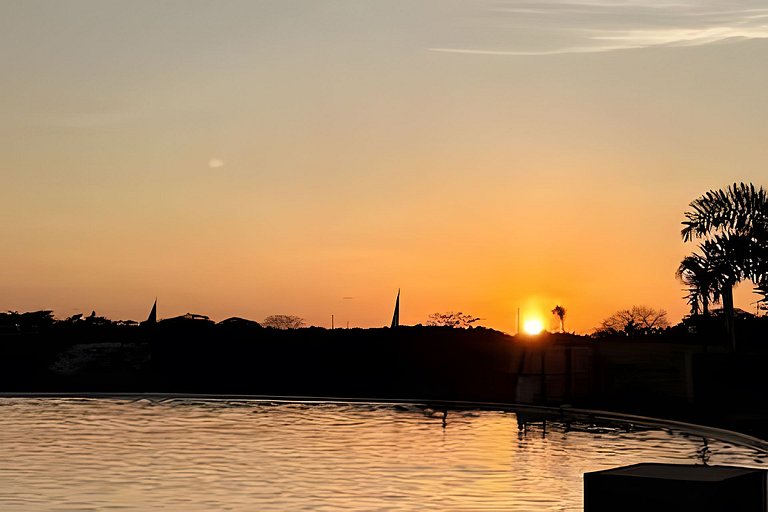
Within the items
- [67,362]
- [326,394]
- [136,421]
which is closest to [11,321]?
[67,362]

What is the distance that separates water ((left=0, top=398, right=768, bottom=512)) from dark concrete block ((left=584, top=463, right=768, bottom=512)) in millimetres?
5758

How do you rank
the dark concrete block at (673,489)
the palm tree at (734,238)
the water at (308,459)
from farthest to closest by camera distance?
the palm tree at (734,238), the water at (308,459), the dark concrete block at (673,489)

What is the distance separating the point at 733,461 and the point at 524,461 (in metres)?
3.18

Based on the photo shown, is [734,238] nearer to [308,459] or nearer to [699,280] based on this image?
[699,280]

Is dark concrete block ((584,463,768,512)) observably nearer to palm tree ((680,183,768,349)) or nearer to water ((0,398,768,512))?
water ((0,398,768,512))

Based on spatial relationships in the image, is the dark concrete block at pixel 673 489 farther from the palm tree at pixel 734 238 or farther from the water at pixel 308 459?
the palm tree at pixel 734 238

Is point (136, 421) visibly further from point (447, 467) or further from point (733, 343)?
point (733, 343)

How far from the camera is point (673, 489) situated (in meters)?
6.41

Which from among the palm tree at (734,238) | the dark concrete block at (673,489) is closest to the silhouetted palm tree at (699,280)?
the palm tree at (734,238)

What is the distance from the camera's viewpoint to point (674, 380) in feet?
93.8

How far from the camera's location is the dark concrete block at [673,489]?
20.9 ft

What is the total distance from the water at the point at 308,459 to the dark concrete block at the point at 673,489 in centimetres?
576

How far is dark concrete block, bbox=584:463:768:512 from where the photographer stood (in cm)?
638

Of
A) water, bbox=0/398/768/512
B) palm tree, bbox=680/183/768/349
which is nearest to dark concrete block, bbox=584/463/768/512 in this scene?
water, bbox=0/398/768/512
